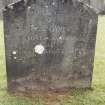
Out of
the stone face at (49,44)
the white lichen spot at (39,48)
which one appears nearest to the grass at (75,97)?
the stone face at (49,44)

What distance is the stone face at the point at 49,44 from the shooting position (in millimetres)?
5047

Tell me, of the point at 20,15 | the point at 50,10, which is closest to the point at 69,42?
the point at 50,10

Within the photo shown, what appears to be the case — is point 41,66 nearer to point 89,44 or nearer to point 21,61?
point 21,61

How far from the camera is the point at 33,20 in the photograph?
5078mm

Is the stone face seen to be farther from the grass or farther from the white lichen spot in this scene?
the grass

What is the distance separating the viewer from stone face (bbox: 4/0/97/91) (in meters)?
5.05

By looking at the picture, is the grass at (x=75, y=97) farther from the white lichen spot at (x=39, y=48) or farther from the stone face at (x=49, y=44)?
the white lichen spot at (x=39, y=48)

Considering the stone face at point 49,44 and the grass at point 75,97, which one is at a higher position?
the stone face at point 49,44

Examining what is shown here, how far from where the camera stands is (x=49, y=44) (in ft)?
17.2

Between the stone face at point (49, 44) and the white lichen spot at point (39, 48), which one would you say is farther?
the white lichen spot at point (39, 48)

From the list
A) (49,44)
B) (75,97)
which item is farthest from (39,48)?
(75,97)

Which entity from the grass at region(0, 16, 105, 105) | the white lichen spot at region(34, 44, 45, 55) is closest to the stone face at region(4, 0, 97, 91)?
the white lichen spot at region(34, 44, 45, 55)

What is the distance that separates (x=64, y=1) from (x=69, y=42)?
0.76 m

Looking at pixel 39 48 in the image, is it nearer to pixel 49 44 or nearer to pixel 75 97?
pixel 49 44
